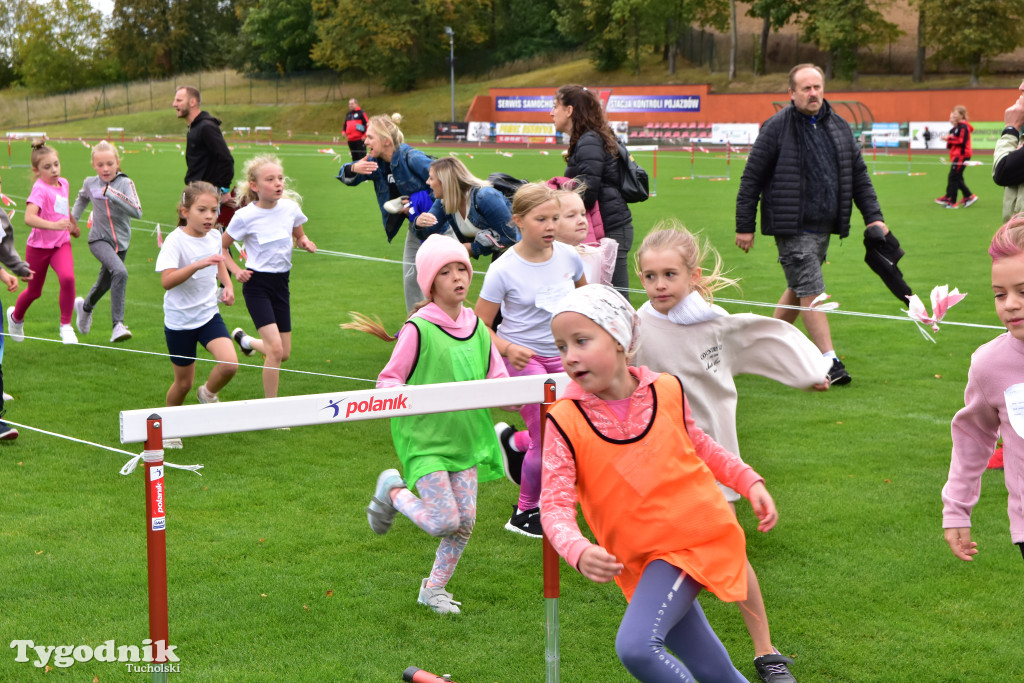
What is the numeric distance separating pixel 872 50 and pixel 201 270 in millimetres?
70760

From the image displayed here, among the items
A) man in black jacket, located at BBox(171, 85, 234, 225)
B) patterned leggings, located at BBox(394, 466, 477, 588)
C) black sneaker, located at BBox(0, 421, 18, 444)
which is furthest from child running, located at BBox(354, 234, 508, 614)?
man in black jacket, located at BBox(171, 85, 234, 225)

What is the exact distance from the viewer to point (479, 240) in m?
7.23

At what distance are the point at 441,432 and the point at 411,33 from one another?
84.5 meters

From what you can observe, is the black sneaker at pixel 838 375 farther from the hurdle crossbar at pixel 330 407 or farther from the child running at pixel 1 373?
the child running at pixel 1 373

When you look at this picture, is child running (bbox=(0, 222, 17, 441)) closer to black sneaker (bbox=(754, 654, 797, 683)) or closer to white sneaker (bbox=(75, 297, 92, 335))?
white sneaker (bbox=(75, 297, 92, 335))

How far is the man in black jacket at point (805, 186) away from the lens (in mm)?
8438

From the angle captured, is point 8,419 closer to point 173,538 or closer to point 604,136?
point 173,538

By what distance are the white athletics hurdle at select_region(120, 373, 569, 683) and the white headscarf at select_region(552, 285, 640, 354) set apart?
466 mm

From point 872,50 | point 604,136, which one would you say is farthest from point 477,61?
point 604,136

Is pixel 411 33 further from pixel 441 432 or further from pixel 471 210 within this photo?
pixel 441 432

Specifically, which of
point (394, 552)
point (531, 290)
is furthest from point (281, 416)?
point (531, 290)

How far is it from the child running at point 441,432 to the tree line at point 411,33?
6401cm

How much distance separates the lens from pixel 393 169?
340 inches

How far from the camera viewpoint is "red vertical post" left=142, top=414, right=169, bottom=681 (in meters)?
2.88
